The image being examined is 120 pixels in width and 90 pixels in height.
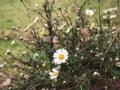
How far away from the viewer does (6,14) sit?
6828 mm

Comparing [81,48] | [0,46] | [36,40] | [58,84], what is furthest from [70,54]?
[0,46]

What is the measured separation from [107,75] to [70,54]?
1.24ft

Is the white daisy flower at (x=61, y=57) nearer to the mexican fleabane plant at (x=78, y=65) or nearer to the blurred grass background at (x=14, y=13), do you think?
the mexican fleabane plant at (x=78, y=65)

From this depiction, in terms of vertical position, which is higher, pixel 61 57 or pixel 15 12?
pixel 15 12

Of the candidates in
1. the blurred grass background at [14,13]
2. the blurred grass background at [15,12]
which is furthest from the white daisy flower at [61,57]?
the blurred grass background at [15,12]

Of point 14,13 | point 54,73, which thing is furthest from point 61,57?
point 14,13

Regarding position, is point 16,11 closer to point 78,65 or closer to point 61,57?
point 78,65

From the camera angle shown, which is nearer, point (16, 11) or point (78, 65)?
point (78, 65)

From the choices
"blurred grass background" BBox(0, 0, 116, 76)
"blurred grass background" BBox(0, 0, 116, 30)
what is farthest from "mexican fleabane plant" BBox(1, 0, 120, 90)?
"blurred grass background" BBox(0, 0, 116, 30)

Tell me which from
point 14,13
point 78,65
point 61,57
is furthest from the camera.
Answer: point 14,13

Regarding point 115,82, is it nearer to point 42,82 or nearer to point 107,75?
point 107,75

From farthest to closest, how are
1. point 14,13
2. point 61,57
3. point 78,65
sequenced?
point 14,13 → point 78,65 → point 61,57

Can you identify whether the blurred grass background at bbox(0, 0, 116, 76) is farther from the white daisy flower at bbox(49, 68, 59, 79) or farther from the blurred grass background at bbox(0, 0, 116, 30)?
the white daisy flower at bbox(49, 68, 59, 79)

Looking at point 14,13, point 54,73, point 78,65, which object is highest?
point 14,13
